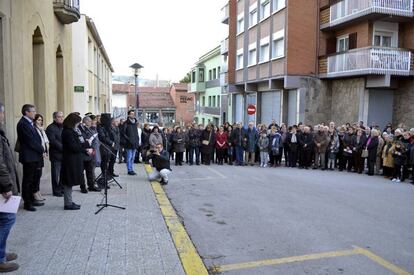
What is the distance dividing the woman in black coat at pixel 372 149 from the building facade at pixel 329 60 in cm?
684

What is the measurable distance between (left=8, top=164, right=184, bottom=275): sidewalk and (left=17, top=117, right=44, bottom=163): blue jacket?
0.93 m

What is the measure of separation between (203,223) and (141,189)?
3.12 meters

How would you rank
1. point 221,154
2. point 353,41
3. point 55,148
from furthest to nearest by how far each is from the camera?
point 353,41, point 221,154, point 55,148

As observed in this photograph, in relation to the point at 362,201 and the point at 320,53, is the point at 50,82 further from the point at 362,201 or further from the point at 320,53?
the point at 320,53

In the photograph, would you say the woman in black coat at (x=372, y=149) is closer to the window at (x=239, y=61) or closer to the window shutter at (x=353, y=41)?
the window shutter at (x=353, y=41)

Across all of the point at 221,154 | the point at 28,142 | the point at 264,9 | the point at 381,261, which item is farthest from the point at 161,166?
the point at 264,9

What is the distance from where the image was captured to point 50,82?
38.1ft

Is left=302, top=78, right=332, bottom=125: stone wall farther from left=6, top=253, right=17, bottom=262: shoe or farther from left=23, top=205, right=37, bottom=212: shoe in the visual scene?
left=6, top=253, right=17, bottom=262: shoe

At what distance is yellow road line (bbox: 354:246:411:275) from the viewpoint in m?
4.71

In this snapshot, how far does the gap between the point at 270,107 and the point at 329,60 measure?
7.05 metres

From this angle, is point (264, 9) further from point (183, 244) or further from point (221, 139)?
point (183, 244)

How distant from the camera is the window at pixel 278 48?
2545 centimetres

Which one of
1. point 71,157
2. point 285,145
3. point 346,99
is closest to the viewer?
point 71,157

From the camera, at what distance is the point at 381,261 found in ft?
16.4
